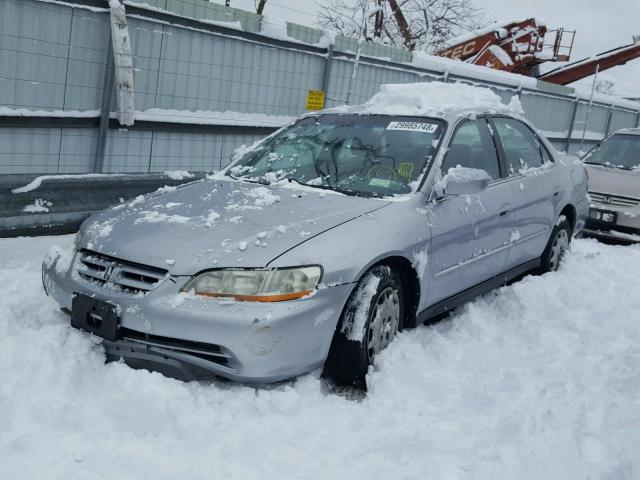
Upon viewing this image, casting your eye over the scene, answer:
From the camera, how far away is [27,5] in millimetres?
6141

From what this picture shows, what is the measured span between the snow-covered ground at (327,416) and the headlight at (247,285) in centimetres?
48

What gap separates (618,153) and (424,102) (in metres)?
5.43

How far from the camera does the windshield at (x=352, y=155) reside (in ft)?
14.0

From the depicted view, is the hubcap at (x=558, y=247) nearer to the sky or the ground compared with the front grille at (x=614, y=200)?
nearer to the ground

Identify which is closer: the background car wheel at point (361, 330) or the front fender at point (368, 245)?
the front fender at point (368, 245)

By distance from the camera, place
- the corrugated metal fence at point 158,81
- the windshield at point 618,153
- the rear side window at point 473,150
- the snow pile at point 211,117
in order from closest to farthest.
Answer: the rear side window at point 473,150, the corrugated metal fence at point 158,81, the snow pile at point 211,117, the windshield at point 618,153

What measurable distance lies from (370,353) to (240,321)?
0.88 meters

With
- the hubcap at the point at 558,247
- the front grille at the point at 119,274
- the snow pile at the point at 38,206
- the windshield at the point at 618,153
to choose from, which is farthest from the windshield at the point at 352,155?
the windshield at the point at 618,153

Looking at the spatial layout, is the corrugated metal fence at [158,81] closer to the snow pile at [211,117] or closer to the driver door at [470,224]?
the snow pile at [211,117]

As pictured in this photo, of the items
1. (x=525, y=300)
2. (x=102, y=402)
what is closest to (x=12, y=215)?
(x=102, y=402)

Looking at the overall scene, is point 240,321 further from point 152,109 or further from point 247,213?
point 152,109

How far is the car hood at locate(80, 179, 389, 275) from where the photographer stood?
10.9ft

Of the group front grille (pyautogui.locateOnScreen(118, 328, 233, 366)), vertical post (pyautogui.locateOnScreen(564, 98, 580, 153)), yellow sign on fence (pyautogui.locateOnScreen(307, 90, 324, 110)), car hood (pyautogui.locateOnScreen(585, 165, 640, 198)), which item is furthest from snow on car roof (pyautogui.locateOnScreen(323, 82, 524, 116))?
vertical post (pyautogui.locateOnScreen(564, 98, 580, 153))

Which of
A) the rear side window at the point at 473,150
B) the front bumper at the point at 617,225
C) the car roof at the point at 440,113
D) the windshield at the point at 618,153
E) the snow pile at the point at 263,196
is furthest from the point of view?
the windshield at the point at 618,153
